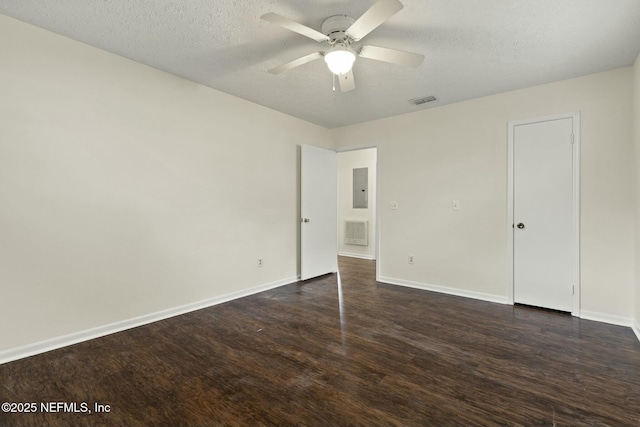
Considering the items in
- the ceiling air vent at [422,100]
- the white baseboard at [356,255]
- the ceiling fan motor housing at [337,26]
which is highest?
the ceiling air vent at [422,100]

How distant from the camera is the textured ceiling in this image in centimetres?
192

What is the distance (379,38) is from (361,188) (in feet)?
14.0

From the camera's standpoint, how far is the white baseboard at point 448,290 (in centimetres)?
343

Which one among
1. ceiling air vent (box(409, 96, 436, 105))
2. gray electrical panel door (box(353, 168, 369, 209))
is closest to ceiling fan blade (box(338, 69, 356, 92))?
ceiling air vent (box(409, 96, 436, 105))

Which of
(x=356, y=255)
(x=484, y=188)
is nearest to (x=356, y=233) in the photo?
(x=356, y=255)

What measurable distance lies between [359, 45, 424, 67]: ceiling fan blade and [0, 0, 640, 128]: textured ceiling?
212mm

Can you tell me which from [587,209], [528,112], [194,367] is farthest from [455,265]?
[194,367]

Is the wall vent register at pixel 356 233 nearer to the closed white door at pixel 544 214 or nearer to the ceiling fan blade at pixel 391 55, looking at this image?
the closed white door at pixel 544 214

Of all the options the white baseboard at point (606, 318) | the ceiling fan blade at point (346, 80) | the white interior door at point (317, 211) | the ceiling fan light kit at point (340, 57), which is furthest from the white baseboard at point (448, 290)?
the ceiling fan light kit at point (340, 57)

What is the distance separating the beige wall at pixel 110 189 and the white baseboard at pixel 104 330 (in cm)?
5

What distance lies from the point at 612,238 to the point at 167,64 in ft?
15.0

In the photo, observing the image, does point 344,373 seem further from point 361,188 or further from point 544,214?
point 361,188

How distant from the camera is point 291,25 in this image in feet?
5.81

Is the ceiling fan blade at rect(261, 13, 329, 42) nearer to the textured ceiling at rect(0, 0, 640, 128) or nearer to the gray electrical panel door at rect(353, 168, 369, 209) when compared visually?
the textured ceiling at rect(0, 0, 640, 128)
